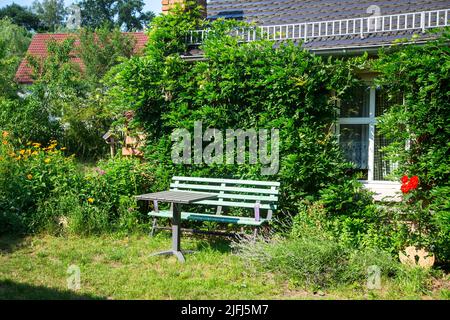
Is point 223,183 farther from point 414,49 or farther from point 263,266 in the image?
point 414,49

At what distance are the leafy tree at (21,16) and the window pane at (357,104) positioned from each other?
59702 millimetres

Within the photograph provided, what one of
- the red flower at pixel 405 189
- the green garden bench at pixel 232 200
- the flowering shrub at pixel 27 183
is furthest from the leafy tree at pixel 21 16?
the red flower at pixel 405 189

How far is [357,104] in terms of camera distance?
7.46 m

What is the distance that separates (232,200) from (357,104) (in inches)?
107

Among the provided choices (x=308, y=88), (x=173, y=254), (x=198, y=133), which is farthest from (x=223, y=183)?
(x=308, y=88)

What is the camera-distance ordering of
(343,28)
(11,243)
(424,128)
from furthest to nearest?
(343,28) → (11,243) → (424,128)

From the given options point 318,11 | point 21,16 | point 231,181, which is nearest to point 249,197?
point 231,181

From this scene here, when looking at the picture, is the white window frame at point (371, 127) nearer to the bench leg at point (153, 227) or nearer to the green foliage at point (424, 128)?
the green foliage at point (424, 128)

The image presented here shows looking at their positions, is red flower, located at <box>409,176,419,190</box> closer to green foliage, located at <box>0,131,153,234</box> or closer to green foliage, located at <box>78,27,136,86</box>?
green foliage, located at <box>0,131,153,234</box>

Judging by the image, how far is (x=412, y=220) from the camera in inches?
236

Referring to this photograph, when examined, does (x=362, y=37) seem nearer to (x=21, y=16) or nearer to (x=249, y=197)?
(x=249, y=197)

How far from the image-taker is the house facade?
7.18 m

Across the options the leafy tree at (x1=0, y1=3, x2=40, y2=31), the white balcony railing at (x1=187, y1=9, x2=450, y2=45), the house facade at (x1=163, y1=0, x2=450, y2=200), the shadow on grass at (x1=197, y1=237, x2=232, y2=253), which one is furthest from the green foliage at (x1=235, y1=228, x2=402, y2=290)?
the leafy tree at (x1=0, y1=3, x2=40, y2=31)

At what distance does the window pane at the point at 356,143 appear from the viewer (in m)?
7.44
